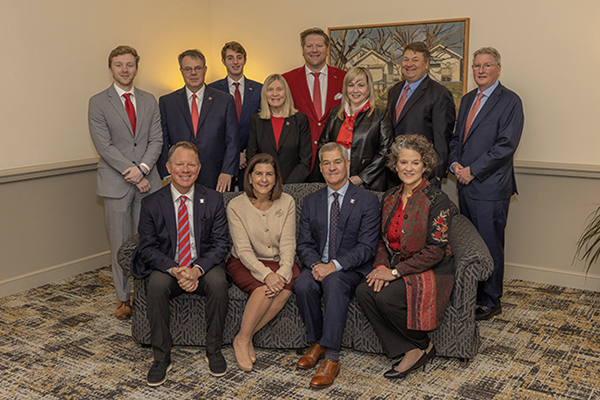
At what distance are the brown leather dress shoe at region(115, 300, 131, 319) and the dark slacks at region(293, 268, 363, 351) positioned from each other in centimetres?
144

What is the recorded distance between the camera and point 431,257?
3125 millimetres

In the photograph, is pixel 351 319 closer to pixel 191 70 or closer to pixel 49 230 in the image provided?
pixel 191 70

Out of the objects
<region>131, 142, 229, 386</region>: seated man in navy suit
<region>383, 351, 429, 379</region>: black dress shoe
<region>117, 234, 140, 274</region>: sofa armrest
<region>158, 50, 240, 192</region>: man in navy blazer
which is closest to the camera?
<region>383, 351, 429, 379</region>: black dress shoe

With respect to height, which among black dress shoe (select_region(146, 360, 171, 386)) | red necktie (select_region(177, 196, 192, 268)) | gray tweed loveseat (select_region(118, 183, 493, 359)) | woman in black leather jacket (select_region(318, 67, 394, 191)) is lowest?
black dress shoe (select_region(146, 360, 171, 386))

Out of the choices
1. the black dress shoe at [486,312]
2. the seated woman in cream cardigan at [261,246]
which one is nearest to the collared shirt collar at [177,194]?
the seated woman in cream cardigan at [261,246]

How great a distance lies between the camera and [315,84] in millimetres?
4484

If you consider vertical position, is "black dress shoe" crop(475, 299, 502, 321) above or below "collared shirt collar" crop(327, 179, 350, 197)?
below

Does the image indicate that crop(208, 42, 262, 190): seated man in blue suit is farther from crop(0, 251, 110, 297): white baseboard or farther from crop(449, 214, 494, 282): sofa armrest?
crop(449, 214, 494, 282): sofa armrest

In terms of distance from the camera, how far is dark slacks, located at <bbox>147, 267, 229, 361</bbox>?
3.16 m

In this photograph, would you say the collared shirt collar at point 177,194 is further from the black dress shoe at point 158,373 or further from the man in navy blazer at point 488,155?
the man in navy blazer at point 488,155

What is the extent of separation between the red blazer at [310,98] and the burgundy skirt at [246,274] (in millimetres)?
1239

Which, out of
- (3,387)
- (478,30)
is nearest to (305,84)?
(478,30)

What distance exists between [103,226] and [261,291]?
2537mm

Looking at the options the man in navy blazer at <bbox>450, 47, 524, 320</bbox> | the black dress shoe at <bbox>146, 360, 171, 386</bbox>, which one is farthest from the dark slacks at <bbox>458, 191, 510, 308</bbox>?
the black dress shoe at <bbox>146, 360, 171, 386</bbox>
